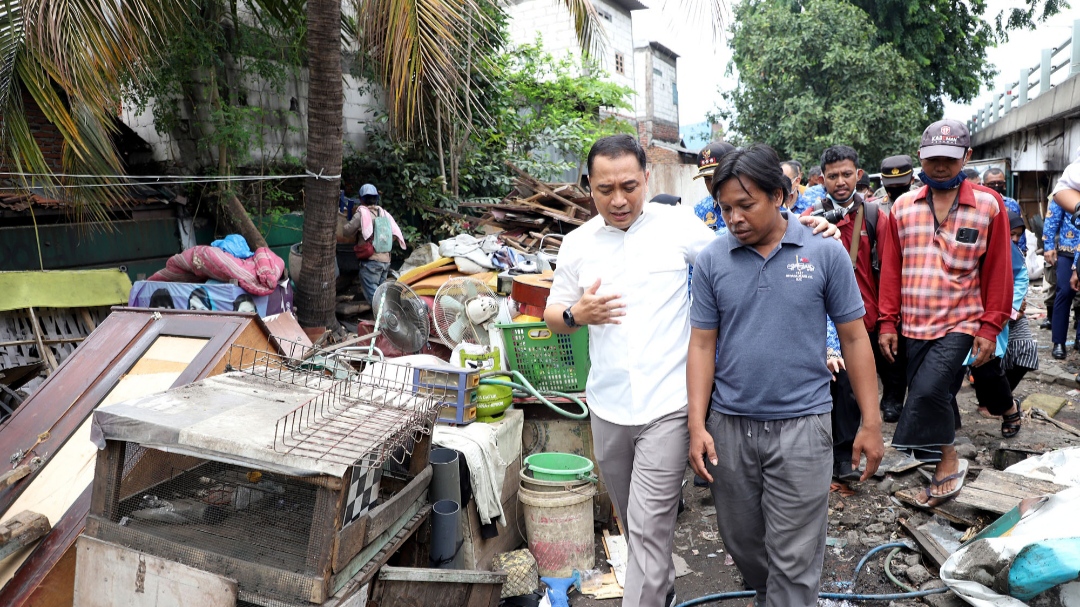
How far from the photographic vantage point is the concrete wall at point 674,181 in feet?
53.6

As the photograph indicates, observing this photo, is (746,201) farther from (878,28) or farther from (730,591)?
(878,28)

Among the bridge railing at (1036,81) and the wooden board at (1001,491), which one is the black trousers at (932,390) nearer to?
the wooden board at (1001,491)

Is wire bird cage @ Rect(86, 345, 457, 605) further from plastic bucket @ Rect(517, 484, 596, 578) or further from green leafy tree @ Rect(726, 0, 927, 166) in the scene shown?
green leafy tree @ Rect(726, 0, 927, 166)

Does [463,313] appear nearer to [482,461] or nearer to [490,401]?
[490,401]

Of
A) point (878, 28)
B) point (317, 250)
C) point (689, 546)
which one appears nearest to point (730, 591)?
point (689, 546)

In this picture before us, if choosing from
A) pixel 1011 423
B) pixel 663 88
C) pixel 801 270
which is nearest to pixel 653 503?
pixel 801 270

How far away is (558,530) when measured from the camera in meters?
3.94

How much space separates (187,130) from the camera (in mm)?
9070

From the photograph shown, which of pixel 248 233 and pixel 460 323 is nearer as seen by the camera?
pixel 460 323

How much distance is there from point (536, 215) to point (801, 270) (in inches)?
333

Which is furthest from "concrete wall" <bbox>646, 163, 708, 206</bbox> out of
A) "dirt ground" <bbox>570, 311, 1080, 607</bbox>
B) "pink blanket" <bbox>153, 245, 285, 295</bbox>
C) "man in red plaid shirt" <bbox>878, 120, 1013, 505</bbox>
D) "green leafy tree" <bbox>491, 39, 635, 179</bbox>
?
"man in red plaid shirt" <bbox>878, 120, 1013, 505</bbox>

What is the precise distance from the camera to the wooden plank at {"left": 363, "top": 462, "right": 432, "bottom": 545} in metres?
2.74

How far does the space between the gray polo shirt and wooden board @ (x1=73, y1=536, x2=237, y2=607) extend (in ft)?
6.44

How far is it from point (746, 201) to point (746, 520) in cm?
122
